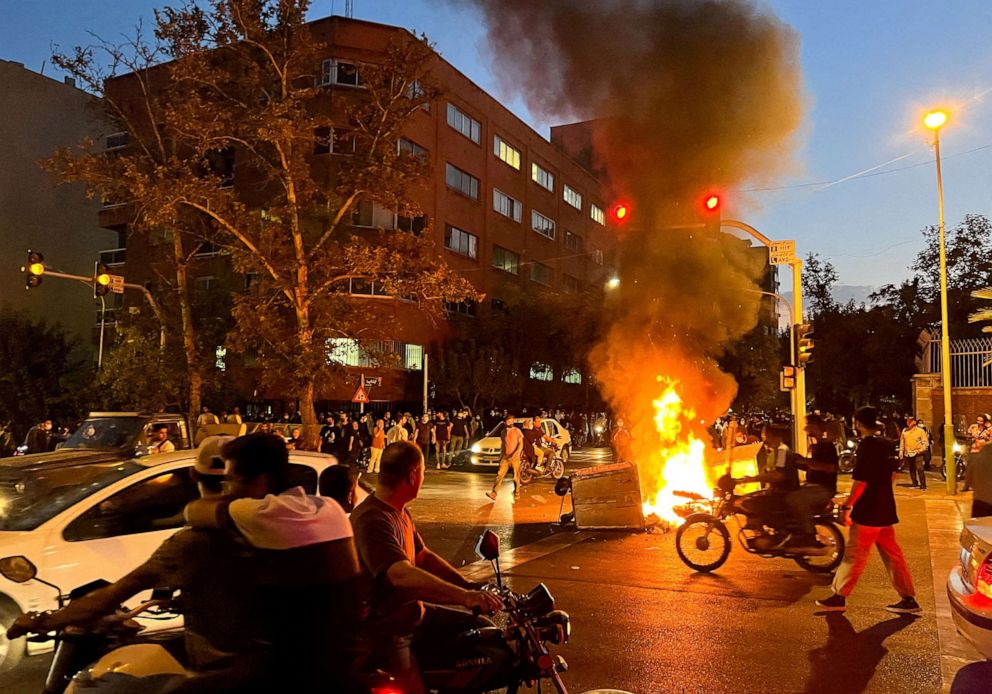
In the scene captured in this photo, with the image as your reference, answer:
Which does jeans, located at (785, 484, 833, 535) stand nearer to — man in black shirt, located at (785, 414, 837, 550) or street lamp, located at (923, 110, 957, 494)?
man in black shirt, located at (785, 414, 837, 550)

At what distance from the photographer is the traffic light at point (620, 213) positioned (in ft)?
42.0

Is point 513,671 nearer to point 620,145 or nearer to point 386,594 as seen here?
point 386,594

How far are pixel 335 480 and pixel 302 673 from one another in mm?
2064

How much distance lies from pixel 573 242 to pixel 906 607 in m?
45.6

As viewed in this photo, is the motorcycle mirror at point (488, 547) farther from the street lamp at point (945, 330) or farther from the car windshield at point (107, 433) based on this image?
the street lamp at point (945, 330)

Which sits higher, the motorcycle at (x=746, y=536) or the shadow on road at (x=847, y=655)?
the motorcycle at (x=746, y=536)

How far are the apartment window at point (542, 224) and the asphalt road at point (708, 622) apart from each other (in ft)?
117

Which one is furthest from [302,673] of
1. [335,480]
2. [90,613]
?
[335,480]

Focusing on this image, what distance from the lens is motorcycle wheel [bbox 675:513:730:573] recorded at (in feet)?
29.0

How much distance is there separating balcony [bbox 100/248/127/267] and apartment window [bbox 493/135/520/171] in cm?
1895

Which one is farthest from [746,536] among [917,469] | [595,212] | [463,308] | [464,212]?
[595,212]

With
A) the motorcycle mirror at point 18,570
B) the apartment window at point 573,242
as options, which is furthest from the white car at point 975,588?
the apartment window at point 573,242

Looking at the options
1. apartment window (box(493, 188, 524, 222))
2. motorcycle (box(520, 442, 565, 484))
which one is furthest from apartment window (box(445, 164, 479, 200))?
motorcycle (box(520, 442, 565, 484))

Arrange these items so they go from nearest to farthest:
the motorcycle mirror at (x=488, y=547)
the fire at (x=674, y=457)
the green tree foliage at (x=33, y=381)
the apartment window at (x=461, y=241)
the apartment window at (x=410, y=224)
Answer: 1. the motorcycle mirror at (x=488, y=547)
2. the fire at (x=674, y=457)
3. the green tree foliage at (x=33, y=381)
4. the apartment window at (x=410, y=224)
5. the apartment window at (x=461, y=241)
